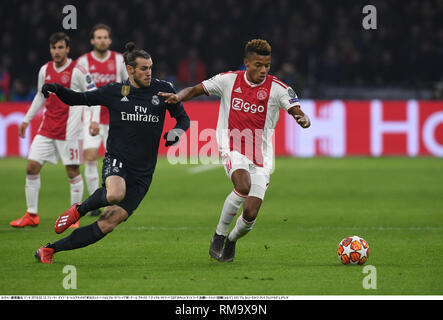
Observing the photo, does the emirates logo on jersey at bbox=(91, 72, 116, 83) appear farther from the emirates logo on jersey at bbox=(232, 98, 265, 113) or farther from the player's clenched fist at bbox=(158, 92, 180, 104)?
the player's clenched fist at bbox=(158, 92, 180, 104)

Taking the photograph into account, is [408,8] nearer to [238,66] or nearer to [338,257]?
[238,66]

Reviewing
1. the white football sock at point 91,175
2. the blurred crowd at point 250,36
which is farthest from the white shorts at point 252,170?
the blurred crowd at point 250,36

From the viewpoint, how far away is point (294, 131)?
2000 cm

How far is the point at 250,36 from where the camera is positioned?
23.0m

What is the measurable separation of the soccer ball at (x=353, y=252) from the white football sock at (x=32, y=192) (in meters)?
4.30

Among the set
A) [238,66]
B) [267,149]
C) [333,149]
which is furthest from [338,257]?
[238,66]

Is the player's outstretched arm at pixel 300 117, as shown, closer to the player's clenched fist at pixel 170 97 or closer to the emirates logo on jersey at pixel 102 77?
the player's clenched fist at pixel 170 97

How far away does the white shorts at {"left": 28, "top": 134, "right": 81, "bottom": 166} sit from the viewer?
9766 mm

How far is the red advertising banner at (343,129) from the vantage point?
19.5m

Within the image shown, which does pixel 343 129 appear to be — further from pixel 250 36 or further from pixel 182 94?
pixel 182 94

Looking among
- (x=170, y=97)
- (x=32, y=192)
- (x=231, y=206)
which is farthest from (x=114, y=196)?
(x=32, y=192)

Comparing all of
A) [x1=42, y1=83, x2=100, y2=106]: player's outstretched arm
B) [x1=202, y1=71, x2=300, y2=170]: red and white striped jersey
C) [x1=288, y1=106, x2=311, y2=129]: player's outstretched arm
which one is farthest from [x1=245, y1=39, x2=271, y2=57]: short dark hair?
[x1=42, y1=83, x2=100, y2=106]: player's outstretched arm

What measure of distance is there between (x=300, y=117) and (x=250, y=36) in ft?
53.6

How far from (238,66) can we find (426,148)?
19.3 feet
